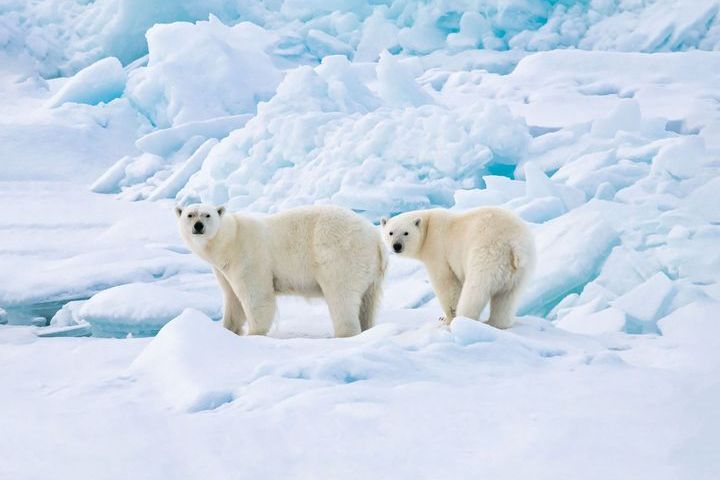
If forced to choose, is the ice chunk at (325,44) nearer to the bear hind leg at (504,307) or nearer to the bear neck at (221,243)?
the bear neck at (221,243)

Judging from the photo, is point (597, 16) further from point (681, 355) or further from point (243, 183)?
point (681, 355)

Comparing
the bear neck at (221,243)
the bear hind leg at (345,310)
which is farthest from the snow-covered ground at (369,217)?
the bear neck at (221,243)

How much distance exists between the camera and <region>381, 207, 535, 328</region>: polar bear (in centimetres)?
402

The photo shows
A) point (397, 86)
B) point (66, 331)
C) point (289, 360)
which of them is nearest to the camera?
point (289, 360)

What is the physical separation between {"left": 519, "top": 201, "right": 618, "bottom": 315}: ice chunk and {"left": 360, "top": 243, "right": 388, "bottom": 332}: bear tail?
1430 mm

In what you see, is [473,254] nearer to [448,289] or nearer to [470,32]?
[448,289]

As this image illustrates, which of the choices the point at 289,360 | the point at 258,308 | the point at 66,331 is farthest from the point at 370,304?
the point at 66,331

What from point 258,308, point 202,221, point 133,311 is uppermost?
point 202,221

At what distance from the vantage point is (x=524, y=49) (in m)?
17.7

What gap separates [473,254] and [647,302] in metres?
1.81

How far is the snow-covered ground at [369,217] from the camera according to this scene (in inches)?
99.3

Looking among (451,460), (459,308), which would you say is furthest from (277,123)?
(451,460)

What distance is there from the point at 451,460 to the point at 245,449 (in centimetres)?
63

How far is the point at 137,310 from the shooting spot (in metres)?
6.41
